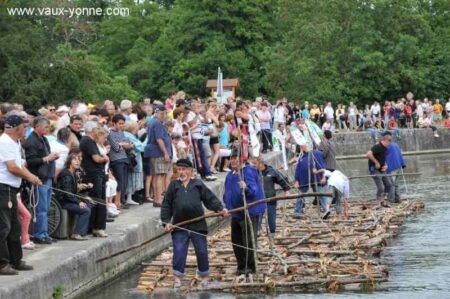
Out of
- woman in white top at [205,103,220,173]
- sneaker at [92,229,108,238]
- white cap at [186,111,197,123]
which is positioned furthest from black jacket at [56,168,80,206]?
woman in white top at [205,103,220,173]

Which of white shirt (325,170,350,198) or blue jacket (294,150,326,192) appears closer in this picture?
white shirt (325,170,350,198)

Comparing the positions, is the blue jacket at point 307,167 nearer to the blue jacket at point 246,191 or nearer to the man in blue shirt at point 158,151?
the man in blue shirt at point 158,151

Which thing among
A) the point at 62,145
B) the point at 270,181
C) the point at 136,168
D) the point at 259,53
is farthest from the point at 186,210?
the point at 259,53

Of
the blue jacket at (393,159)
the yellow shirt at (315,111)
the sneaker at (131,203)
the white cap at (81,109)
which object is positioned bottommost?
the sneaker at (131,203)

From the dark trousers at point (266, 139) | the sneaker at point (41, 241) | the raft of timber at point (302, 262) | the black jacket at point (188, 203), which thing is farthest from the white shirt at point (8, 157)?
the dark trousers at point (266, 139)

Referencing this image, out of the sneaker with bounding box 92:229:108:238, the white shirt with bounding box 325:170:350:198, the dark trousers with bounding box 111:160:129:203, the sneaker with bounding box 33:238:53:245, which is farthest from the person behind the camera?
the white shirt with bounding box 325:170:350:198

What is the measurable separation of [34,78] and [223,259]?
93.6 feet

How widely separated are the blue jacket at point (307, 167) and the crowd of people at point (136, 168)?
2 centimetres

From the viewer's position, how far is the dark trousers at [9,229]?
12805 millimetres

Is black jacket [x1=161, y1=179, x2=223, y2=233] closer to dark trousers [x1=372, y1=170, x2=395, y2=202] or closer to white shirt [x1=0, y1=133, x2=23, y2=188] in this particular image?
white shirt [x1=0, y1=133, x2=23, y2=188]

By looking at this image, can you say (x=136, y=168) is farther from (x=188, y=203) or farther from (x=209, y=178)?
(x=188, y=203)

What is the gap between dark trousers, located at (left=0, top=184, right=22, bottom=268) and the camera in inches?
504

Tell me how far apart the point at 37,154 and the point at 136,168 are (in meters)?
5.38

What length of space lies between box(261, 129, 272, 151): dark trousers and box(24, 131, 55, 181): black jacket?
1830 centimetres
